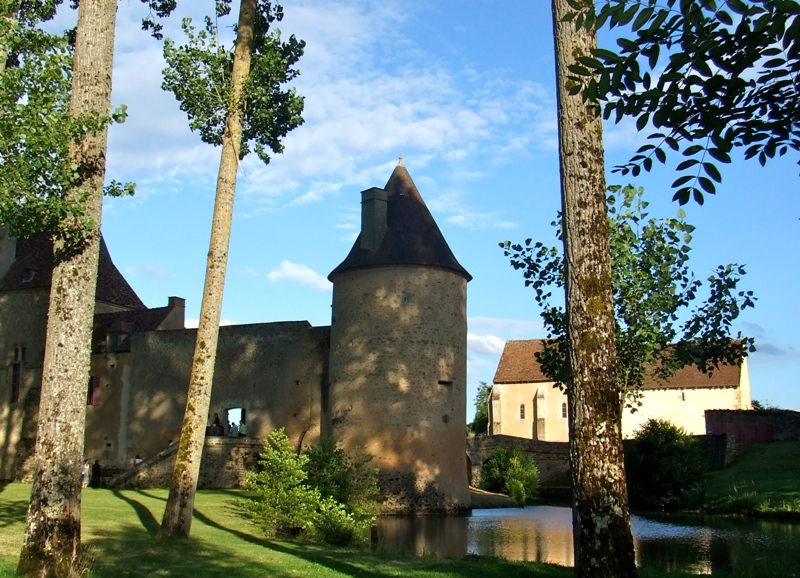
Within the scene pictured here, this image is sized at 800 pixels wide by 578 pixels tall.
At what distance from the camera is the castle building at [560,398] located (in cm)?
4159

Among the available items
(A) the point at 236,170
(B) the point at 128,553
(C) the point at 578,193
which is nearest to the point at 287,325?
(A) the point at 236,170

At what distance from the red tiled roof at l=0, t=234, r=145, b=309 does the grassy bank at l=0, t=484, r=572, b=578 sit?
17.1 meters

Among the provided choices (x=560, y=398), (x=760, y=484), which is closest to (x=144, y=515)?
(x=760, y=484)

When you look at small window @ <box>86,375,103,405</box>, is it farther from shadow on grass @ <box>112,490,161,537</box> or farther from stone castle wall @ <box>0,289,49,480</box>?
shadow on grass @ <box>112,490,161,537</box>

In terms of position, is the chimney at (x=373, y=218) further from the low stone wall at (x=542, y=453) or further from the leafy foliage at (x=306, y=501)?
the low stone wall at (x=542, y=453)

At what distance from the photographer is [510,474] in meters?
29.2

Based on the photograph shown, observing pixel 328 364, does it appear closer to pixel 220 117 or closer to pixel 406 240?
pixel 406 240

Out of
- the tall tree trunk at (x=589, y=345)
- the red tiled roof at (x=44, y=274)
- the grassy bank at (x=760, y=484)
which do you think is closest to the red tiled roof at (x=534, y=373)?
the grassy bank at (x=760, y=484)

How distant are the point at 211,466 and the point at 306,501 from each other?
35.8ft

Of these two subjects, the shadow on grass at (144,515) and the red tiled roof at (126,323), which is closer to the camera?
the shadow on grass at (144,515)

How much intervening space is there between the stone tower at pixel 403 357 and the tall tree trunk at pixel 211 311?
11.1m

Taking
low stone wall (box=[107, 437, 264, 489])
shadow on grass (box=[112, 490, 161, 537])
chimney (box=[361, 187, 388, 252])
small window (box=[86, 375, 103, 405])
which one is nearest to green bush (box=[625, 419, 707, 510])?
chimney (box=[361, 187, 388, 252])

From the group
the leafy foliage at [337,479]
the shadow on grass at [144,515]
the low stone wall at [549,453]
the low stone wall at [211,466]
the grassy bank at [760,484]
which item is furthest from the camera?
the low stone wall at [549,453]

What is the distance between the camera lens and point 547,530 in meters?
17.9
